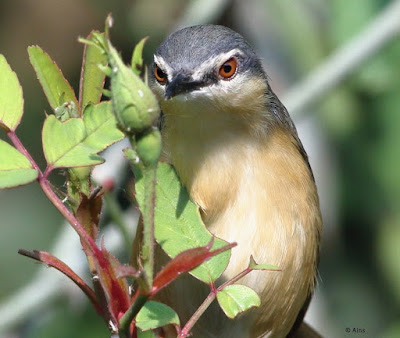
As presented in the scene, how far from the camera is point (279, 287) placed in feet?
9.21

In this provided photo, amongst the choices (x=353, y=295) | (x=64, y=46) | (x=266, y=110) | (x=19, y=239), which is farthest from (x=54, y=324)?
(x=64, y=46)

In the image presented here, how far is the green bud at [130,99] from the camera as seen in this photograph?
123 centimetres

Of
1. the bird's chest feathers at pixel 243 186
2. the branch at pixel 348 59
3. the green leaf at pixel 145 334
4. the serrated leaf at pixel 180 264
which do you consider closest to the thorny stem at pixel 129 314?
the serrated leaf at pixel 180 264

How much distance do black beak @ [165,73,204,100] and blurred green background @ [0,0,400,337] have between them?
2345mm

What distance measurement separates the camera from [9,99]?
145cm

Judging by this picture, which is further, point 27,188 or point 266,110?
point 27,188

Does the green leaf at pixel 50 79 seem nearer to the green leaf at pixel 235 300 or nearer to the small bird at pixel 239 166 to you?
the green leaf at pixel 235 300

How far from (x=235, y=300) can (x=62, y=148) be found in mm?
427

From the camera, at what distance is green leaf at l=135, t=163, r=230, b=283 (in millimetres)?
1506

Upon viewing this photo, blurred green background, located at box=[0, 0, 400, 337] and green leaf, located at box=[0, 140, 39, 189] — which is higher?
green leaf, located at box=[0, 140, 39, 189]

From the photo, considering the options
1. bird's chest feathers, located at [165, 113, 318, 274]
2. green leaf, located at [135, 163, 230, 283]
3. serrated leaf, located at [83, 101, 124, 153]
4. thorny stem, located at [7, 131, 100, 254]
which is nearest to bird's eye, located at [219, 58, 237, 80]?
bird's chest feathers, located at [165, 113, 318, 274]

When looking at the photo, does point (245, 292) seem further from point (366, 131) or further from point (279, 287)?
point (366, 131)

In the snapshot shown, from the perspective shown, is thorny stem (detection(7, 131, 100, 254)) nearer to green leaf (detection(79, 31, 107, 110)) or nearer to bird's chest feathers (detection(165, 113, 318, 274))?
green leaf (detection(79, 31, 107, 110))

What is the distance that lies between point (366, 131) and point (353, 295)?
1117 mm
